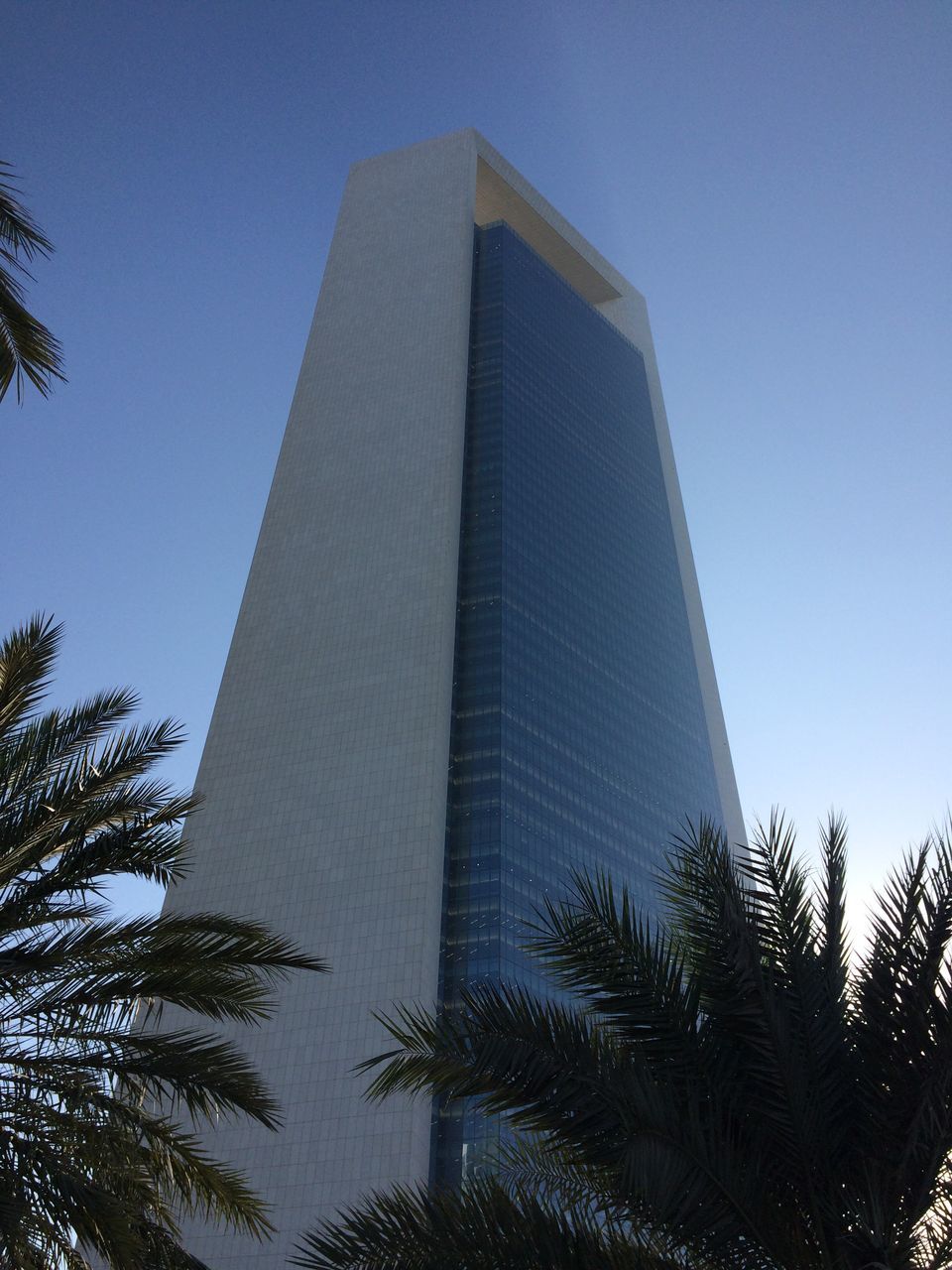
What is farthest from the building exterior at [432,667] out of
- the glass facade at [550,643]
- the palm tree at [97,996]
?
the palm tree at [97,996]

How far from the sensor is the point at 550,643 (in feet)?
262

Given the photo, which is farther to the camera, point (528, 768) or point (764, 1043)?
point (528, 768)

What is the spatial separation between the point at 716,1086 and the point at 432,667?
5934 centimetres

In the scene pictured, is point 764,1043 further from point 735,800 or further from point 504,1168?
point 735,800

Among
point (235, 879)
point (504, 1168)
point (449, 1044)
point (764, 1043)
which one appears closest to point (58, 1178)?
point (449, 1044)

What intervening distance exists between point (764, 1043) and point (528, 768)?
6120 centimetres

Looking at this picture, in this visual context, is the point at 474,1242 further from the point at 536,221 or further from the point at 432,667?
the point at 536,221

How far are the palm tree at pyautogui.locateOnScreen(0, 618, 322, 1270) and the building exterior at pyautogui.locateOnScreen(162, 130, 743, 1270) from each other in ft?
133

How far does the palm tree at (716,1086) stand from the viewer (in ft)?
29.2

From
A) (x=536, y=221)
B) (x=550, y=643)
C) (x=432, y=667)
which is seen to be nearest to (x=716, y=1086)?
(x=432, y=667)

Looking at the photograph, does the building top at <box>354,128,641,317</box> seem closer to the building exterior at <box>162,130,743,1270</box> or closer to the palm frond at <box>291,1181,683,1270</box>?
the building exterior at <box>162,130,743,1270</box>

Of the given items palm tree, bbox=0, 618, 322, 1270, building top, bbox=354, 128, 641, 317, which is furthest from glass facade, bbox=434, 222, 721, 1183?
palm tree, bbox=0, 618, 322, 1270

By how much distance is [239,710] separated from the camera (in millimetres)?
72812

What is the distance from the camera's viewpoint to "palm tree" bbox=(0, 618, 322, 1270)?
10188mm
